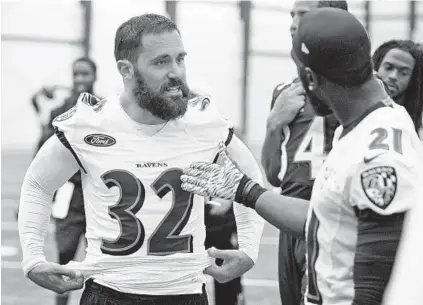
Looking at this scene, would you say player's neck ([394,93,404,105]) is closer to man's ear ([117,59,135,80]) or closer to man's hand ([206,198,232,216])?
man's hand ([206,198,232,216])

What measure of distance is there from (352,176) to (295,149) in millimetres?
2432

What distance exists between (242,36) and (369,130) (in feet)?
A: 67.9

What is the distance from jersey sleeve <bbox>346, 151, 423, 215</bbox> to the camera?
97.2 inches

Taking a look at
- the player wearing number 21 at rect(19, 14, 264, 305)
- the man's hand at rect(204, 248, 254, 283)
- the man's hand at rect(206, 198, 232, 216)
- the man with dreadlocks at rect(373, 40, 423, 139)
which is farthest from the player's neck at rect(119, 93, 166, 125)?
the man's hand at rect(206, 198, 232, 216)

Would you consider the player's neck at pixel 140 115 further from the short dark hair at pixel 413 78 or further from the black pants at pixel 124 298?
the short dark hair at pixel 413 78

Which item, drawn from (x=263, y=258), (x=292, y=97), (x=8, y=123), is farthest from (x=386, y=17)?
(x=292, y=97)

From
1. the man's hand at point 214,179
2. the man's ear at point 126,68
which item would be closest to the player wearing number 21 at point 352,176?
the man's hand at point 214,179

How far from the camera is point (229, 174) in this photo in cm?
312

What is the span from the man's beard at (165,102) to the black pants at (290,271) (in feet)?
4.15

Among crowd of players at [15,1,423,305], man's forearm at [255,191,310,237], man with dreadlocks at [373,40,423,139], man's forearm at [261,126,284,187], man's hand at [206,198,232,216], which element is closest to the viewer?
crowd of players at [15,1,423,305]

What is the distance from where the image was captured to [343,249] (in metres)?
2.67

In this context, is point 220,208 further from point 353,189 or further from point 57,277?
point 353,189

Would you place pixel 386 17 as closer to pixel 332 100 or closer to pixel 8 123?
pixel 8 123

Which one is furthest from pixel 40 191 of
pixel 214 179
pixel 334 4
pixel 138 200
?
pixel 334 4
